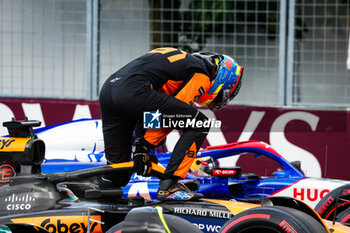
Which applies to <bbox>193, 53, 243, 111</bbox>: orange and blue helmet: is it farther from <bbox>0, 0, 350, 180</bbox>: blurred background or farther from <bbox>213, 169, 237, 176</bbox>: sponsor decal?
<bbox>0, 0, 350, 180</bbox>: blurred background

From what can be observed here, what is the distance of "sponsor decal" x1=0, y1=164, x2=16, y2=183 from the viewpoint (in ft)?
14.2

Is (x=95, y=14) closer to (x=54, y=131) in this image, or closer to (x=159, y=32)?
(x=159, y=32)

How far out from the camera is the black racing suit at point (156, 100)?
407 cm

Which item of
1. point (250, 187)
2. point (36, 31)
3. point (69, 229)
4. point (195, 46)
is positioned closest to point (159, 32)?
point (195, 46)

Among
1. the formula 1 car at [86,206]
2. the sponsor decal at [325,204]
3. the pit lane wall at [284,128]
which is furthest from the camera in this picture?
the pit lane wall at [284,128]

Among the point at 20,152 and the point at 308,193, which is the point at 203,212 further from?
the point at 308,193

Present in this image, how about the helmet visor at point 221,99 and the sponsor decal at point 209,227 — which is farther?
the helmet visor at point 221,99

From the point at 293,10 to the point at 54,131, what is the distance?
12.0ft

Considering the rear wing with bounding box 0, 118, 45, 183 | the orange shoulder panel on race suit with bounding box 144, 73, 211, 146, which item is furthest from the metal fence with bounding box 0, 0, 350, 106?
the orange shoulder panel on race suit with bounding box 144, 73, 211, 146

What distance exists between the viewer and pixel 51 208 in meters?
3.97

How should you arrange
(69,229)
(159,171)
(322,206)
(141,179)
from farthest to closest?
(141,179), (322,206), (159,171), (69,229)

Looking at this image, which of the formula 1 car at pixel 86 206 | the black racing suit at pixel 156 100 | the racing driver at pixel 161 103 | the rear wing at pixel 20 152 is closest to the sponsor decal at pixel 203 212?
the formula 1 car at pixel 86 206

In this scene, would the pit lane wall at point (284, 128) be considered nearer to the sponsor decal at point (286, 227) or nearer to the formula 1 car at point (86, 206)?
the formula 1 car at point (86, 206)

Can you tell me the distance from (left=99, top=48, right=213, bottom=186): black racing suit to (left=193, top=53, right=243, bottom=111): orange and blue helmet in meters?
0.10
